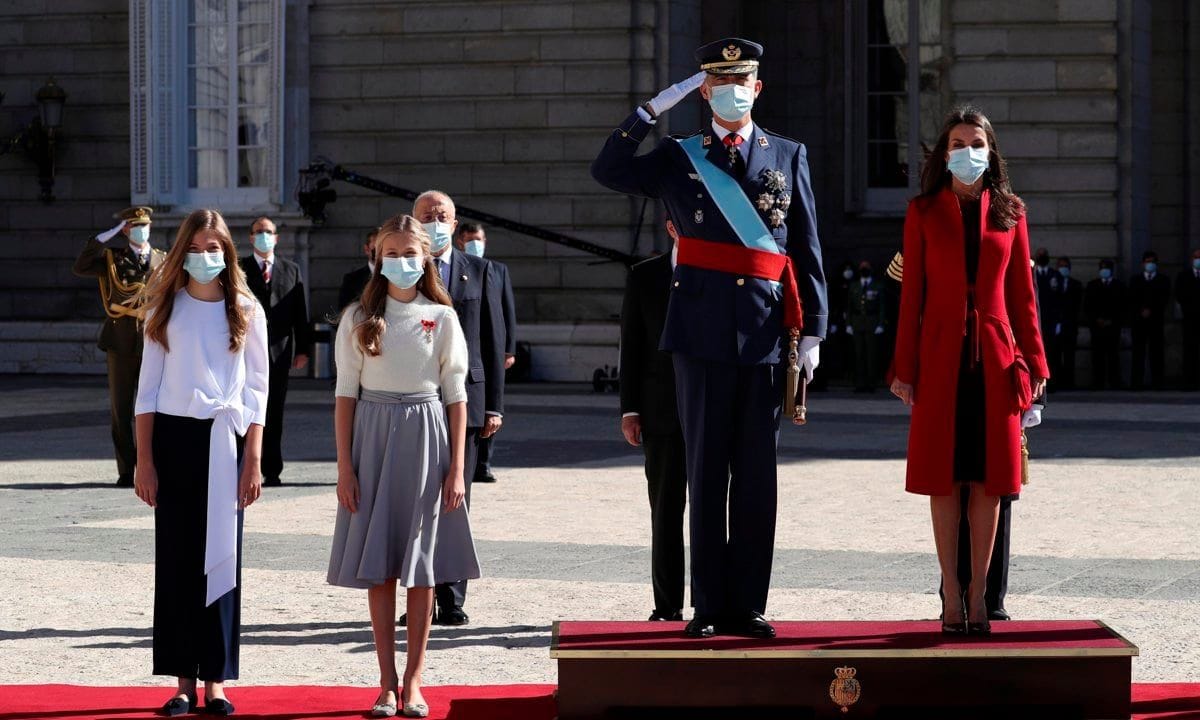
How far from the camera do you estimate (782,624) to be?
626cm

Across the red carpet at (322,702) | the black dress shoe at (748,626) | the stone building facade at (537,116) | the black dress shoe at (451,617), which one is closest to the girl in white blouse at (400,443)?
the red carpet at (322,702)

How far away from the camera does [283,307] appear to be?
12383 millimetres

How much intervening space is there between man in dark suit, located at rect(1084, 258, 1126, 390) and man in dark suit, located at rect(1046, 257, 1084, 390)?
15cm

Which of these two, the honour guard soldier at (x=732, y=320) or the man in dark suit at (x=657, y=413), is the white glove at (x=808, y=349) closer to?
the honour guard soldier at (x=732, y=320)

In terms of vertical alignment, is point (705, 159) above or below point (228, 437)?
above

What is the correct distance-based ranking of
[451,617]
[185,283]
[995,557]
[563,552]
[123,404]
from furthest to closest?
[123,404], [563,552], [451,617], [995,557], [185,283]

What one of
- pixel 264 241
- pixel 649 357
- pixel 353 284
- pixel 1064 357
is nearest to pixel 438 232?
pixel 649 357

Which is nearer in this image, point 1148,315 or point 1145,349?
point 1148,315

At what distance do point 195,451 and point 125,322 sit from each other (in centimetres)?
654

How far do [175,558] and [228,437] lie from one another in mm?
399

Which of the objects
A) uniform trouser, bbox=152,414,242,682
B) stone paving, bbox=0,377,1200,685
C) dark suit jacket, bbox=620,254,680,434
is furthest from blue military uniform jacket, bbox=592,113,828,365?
uniform trouser, bbox=152,414,242,682

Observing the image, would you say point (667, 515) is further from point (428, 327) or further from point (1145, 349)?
point (1145, 349)

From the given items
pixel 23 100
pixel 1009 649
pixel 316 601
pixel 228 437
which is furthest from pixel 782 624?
pixel 23 100

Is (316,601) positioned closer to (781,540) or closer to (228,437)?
(228,437)
